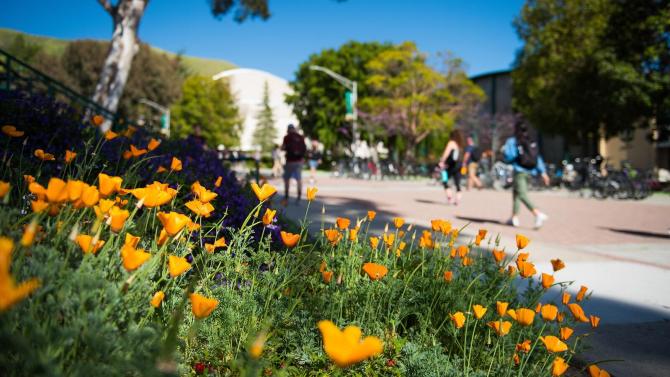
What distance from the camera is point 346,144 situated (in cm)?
5119

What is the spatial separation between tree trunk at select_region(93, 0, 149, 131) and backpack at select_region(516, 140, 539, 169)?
29.9 ft

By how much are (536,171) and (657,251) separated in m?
2.56

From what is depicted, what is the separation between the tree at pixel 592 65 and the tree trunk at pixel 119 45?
2083 cm

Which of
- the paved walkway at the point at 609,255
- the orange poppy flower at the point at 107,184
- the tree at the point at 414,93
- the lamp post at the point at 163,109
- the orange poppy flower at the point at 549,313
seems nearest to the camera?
the orange poppy flower at the point at 107,184

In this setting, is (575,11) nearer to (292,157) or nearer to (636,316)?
(292,157)

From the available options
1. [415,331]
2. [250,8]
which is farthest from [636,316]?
[250,8]

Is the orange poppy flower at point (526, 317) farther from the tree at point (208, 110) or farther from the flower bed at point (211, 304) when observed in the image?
the tree at point (208, 110)

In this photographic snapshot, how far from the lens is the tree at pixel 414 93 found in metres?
39.2

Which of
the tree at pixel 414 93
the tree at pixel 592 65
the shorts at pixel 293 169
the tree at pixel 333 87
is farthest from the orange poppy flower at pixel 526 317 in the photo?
the tree at pixel 333 87

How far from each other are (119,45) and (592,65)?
81.1 feet

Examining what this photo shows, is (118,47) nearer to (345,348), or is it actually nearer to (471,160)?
(471,160)

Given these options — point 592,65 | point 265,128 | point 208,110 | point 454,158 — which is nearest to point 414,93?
point 592,65

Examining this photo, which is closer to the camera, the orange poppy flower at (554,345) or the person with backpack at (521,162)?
the orange poppy flower at (554,345)

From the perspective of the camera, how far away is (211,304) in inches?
54.8
